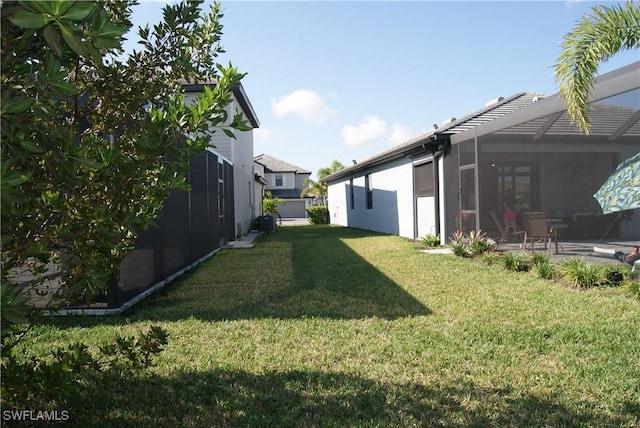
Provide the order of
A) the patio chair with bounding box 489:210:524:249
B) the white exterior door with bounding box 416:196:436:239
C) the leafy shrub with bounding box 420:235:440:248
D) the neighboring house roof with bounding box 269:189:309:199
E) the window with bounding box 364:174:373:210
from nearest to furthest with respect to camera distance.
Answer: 1. the patio chair with bounding box 489:210:524:249
2. the leafy shrub with bounding box 420:235:440:248
3. the white exterior door with bounding box 416:196:436:239
4. the window with bounding box 364:174:373:210
5. the neighboring house roof with bounding box 269:189:309:199

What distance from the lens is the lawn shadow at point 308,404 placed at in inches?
114

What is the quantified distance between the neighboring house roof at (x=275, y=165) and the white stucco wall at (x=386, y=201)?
82.7 feet

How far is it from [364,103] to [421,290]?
5.46 meters

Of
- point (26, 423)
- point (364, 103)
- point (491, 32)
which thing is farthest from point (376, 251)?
point (26, 423)

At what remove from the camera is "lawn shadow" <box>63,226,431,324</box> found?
223 inches

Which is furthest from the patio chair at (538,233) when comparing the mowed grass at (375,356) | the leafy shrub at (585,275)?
the mowed grass at (375,356)

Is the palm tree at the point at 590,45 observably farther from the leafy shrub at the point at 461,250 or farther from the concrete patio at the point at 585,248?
the leafy shrub at the point at 461,250

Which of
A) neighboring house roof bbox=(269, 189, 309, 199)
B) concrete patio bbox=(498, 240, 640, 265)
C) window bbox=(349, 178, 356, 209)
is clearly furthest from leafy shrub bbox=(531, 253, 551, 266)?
neighboring house roof bbox=(269, 189, 309, 199)

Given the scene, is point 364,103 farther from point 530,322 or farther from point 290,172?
point 290,172

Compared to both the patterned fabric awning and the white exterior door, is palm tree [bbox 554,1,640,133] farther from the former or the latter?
the white exterior door

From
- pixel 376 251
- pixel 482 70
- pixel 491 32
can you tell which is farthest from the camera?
pixel 376 251

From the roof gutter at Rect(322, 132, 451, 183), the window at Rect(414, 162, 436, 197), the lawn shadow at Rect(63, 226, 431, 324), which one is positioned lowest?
the lawn shadow at Rect(63, 226, 431, 324)

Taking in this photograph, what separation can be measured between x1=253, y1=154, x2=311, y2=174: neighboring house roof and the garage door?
3.67 m

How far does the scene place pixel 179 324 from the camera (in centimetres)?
516
